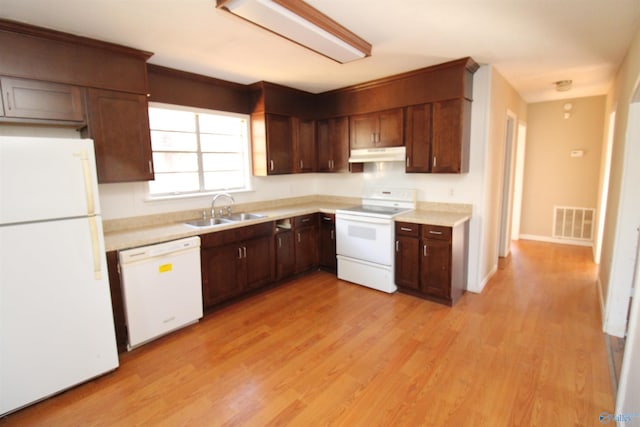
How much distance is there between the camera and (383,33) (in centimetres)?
246

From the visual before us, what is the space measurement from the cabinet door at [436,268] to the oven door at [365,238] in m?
0.39

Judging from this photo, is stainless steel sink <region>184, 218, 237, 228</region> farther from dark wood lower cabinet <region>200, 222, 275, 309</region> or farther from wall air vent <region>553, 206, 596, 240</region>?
wall air vent <region>553, 206, 596, 240</region>

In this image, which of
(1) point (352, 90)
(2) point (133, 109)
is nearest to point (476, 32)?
(1) point (352, 90)

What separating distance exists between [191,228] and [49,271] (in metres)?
1.19

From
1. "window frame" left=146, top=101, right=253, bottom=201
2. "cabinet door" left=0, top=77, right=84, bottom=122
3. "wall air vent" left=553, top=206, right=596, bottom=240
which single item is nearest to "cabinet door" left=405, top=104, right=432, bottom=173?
"window frame" left=146, top=101, right=253, bottom=201

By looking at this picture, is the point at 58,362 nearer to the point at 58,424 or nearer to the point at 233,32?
the point at 58,424

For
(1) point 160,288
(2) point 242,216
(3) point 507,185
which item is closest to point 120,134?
(1) point 160,288

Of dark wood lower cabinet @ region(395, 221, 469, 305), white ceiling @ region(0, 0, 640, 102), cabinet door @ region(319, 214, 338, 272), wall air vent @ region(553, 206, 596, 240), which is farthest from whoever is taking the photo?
wall air vent @ region(553, 206, 596, 240)

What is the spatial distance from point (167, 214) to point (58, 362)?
1.64 metres

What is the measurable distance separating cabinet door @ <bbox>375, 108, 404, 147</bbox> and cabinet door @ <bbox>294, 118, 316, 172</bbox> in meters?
1.06

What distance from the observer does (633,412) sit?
1610 millimetres

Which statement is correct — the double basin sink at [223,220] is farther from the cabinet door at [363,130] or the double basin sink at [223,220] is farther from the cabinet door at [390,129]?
the cabinet door at [390,129]

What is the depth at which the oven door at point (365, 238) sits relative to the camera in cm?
362

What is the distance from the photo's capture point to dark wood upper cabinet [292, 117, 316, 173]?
4.42 meters
